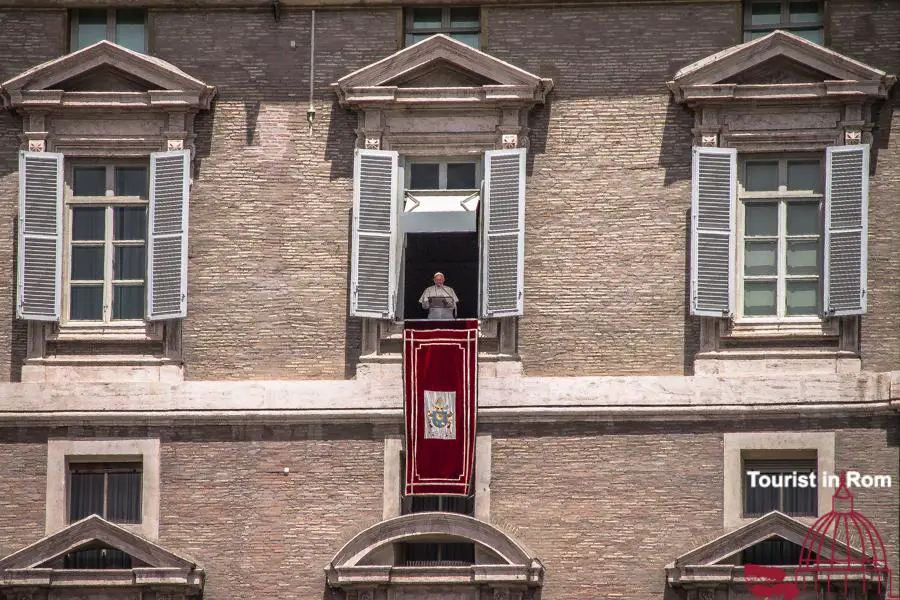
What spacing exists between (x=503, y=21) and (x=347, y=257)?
3724mm

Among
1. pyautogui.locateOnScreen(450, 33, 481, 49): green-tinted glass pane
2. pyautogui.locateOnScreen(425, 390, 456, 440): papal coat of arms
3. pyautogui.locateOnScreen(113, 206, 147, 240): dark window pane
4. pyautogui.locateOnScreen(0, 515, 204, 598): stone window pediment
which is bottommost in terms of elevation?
pyautogui.locateOnScreen(0, 515, 204, 598): stone window pediment

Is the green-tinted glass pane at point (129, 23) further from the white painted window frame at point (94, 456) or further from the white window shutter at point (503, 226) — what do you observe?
the white painted window frame at point (94, 456)

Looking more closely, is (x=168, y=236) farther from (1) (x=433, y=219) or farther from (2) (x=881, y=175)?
(2) (x=881, y=175)

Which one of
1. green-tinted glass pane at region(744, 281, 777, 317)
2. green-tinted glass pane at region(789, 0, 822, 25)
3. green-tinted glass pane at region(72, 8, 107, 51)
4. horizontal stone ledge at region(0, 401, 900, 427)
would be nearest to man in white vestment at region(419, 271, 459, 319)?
horizontal stone ledge at region(0, 401, 900, 427)

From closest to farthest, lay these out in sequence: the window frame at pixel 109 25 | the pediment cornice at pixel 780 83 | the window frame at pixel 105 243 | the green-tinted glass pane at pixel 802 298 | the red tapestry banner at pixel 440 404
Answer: the red tapestry banner at pixel 440 404 → the pediment cornice at pixel 780 83 → the green-tinted glass pane at pixel 802 298 → the window frame at pixel 105 243 → the window frame at pixel 109 25

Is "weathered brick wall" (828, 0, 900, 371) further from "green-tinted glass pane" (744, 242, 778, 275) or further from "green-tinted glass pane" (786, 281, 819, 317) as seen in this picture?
"green-tinted glass pane" (744, 242, 778, 275)

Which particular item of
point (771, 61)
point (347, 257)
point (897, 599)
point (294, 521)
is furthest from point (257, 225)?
point (897, 599)

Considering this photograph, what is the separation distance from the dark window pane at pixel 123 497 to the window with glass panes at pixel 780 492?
25.6 ft

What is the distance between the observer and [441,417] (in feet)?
112

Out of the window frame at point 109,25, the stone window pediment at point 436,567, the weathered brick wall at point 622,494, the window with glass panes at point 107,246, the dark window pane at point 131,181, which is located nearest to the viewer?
the stone window pediment at point 436,567

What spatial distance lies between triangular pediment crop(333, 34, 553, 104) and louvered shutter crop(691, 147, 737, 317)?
2.34m

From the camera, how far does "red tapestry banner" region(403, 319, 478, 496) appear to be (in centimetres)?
3403

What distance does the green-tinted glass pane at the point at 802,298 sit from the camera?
113 ft

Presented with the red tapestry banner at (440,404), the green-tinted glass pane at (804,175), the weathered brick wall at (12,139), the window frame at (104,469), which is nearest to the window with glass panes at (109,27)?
the weathered brick wall at (12,139)
